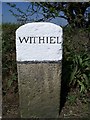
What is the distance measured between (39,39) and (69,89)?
4.32 feet

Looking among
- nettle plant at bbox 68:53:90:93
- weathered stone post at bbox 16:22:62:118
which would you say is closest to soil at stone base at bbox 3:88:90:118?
nettle plant at bbox 68:53:90:93

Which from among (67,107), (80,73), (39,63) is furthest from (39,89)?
(80,73)

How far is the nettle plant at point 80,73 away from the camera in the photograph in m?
5.55

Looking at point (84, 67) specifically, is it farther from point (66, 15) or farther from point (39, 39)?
point (66, 15)

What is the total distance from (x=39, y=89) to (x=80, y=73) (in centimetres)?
97

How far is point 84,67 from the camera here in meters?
5.68

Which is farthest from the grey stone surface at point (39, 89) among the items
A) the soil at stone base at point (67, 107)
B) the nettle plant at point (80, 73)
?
the nettle plant at point (80, 73)

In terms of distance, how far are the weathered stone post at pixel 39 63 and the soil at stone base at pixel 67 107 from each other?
28cm

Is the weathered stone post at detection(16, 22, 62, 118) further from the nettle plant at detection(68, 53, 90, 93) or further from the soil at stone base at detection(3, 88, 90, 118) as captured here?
the nettle plant at detection(68, 53, 90, 93)

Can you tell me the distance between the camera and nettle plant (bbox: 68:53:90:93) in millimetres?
5547

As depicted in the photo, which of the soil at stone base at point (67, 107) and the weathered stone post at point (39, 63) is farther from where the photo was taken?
the soil at stone base at point (67, 107)

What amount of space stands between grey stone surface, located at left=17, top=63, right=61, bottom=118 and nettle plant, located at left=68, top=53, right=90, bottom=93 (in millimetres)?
679

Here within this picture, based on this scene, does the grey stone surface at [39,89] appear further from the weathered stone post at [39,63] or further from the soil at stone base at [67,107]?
the soil at stone base at [67,107]

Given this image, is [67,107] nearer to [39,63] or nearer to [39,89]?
[39,89]
